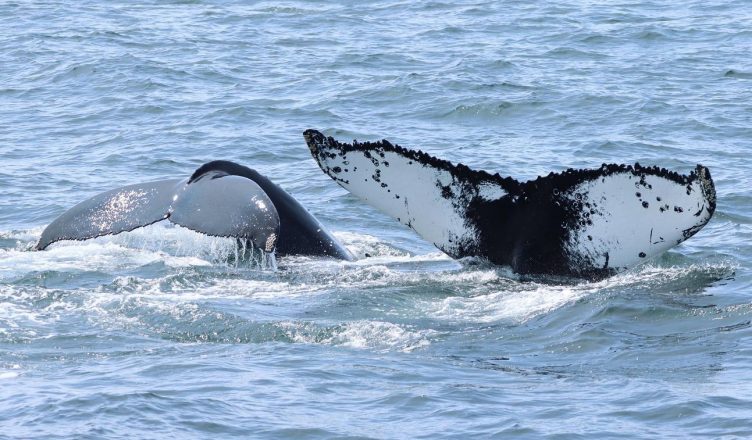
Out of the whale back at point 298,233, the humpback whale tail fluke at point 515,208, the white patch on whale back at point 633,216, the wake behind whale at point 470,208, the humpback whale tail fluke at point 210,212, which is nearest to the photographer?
the white patch on whale back at point 633,216

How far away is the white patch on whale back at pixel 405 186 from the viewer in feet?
32.8

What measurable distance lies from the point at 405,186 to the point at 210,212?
138 cm

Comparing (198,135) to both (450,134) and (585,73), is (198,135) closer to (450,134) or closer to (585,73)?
(450,134)

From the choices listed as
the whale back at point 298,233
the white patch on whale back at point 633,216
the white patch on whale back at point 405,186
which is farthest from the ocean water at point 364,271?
the white patch on whale back at point 405,186

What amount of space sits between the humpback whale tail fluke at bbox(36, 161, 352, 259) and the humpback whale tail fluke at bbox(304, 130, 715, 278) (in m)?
0.65

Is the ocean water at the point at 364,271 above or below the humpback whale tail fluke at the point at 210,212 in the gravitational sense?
below

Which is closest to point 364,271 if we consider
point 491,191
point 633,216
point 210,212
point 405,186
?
point 405,186

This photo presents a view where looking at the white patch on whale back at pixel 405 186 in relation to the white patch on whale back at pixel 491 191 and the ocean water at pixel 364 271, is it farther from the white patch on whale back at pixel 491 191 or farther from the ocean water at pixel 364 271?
the ocean water at pixel 364 271

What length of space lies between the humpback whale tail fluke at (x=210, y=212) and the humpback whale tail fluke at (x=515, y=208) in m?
0.65

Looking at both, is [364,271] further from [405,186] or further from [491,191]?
[491,191]

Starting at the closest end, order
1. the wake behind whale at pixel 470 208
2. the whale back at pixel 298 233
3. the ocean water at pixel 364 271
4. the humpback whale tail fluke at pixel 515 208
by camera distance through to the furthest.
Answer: the ocean water at pixel 364 271 < the wake behind whale at pixel 470 208 < the humpback whale tail fluke at pixel 515 208 < the whale back at pixel 298 233

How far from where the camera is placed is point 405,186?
32.9ft

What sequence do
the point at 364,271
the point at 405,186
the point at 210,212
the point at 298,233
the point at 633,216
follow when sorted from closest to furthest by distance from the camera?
the point at 633,216 → the point at 210,212 → the point at 405,186 → the point at 364,271 → the point at 298,233

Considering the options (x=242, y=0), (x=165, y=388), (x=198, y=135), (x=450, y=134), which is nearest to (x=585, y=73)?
(x=450, y=134)
